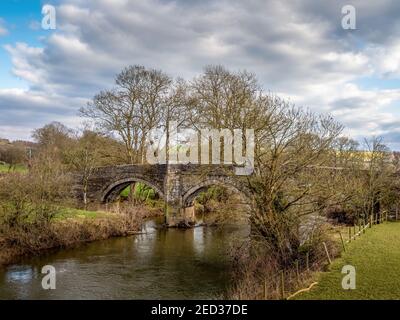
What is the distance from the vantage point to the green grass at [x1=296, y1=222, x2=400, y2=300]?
35.8 ft

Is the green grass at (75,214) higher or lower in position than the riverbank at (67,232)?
higher

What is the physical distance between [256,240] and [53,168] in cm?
1211

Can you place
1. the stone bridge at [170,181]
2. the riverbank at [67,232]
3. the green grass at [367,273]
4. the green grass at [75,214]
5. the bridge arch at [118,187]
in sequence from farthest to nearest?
the bridge arch at [118,187], the stone bridge at [170,181], the green grass at [75,214], the riverbank at [67,232], the green grass at [367,273]

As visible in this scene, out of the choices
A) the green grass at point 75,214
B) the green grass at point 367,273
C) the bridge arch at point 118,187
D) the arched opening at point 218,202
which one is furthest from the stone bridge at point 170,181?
the green grass at point 367,273

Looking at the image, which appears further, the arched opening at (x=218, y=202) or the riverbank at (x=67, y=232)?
the riverbank at (x=67, y=232)

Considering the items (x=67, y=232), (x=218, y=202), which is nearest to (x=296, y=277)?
(x=218, y=202)

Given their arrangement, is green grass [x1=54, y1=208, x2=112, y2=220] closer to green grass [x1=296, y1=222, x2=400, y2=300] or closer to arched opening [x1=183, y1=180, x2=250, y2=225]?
arched opening [x1=183, y1=180, x2=250, y2=225]

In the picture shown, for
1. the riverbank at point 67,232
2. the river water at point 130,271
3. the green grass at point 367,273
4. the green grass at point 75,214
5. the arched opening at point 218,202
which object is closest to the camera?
the green grass at point 367,273

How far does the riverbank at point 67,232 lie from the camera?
19.0 m

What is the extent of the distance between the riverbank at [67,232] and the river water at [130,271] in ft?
2.16

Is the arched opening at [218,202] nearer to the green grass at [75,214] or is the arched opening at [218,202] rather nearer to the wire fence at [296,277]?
the wire fence at [296,277]
